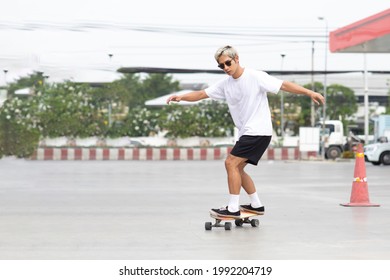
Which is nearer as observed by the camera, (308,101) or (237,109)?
(237,109)

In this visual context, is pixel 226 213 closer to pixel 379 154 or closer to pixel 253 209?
pixel 253 209

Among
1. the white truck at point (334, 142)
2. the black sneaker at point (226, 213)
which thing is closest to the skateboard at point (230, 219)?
the black sneaker at point (226, 213)

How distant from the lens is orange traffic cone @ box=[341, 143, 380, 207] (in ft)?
49.7

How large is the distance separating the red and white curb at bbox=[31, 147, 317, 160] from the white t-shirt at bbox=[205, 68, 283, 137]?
126ft

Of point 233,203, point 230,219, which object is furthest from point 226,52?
point 230,219

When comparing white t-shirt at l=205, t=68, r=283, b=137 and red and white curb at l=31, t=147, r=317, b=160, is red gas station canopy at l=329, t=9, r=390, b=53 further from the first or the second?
white t-shirt at l=205, t=68, r=283, b=137

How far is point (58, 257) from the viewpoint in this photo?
29.7 ft

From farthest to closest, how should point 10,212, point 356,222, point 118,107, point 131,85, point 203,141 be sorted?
point 131,85 < point 118,107 < point 203,141 < point 10,212 < point 356,222

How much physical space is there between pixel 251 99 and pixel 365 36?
86.1 ft

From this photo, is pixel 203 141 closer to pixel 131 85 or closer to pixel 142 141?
pixel 142 141

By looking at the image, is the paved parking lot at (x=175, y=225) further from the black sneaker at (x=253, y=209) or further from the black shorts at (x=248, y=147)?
the black shorts at (x=248, y=147)

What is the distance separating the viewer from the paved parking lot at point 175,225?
9.56 m

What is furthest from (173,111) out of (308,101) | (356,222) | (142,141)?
(356,222)
